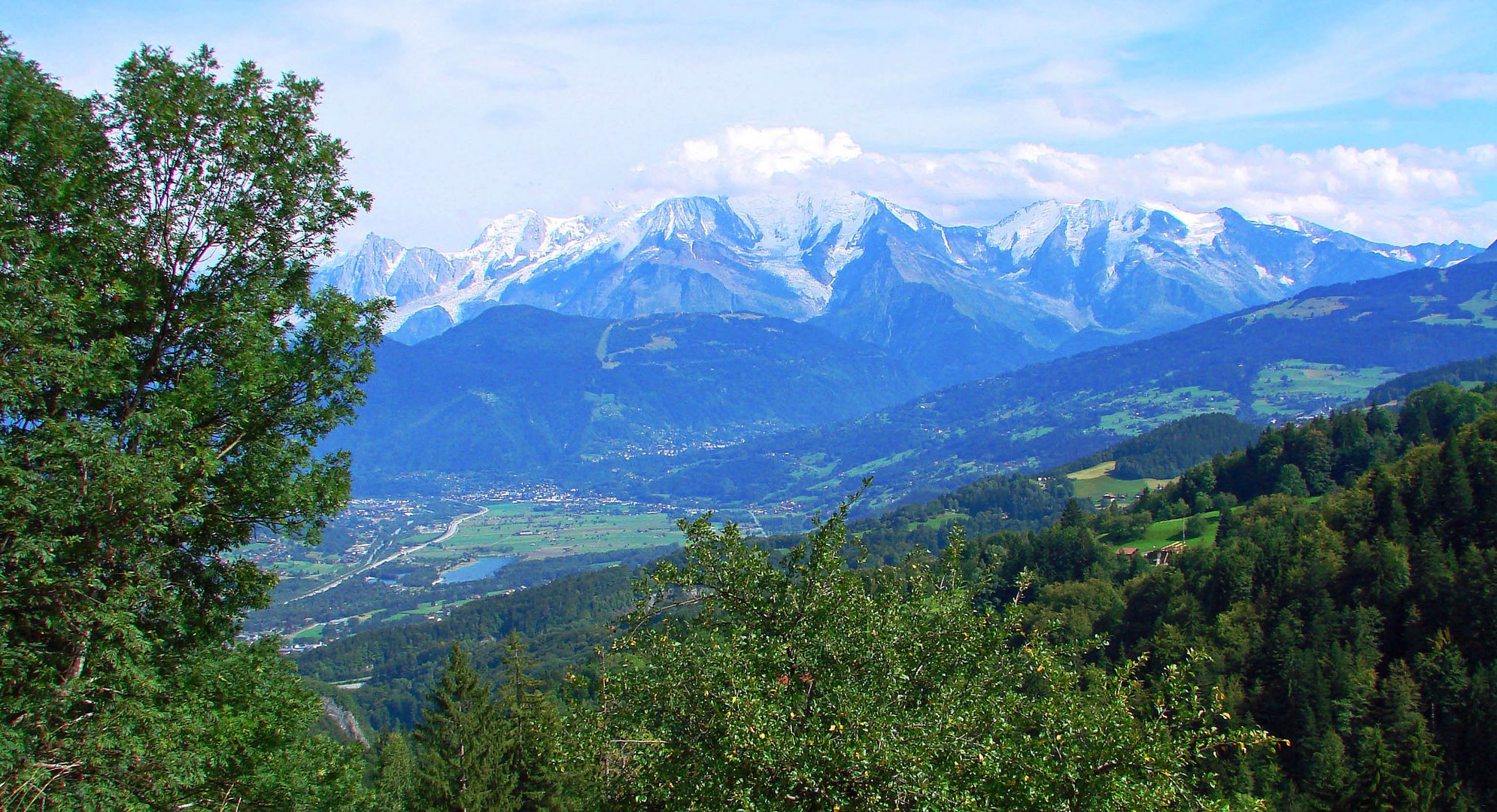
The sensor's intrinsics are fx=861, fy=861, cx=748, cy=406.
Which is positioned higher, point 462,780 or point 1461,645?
point 462,780

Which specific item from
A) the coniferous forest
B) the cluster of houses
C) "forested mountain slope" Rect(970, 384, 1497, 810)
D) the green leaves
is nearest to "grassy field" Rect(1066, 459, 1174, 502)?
the cluster of houses

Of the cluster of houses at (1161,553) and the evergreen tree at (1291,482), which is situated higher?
the evergreen tree at (1291,482)

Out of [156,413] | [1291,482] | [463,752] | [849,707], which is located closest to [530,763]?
[463,752]

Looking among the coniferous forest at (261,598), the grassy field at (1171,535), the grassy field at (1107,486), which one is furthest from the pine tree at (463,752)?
the grassy field at (1107,486)

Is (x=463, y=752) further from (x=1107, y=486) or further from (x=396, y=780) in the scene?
(x=1107, y=486)

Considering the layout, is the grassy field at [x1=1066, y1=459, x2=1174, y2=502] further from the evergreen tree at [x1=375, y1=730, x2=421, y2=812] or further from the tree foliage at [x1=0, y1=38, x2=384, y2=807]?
the tree foliage at [x1=0, y1=38, x2=384, y2=807]

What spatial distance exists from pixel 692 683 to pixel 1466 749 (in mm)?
44819

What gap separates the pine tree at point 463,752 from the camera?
101 ft

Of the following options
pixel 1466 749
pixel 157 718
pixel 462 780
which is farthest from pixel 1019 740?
pixel 1466 749

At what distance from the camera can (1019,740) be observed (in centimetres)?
1048

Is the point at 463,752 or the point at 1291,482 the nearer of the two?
the point at 463,752

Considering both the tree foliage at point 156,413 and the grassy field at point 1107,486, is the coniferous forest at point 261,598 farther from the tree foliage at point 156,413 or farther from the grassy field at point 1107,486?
the grassy field at point 1107,486

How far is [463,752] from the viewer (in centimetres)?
3200

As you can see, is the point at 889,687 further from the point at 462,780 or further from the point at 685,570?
the point at 462,780
